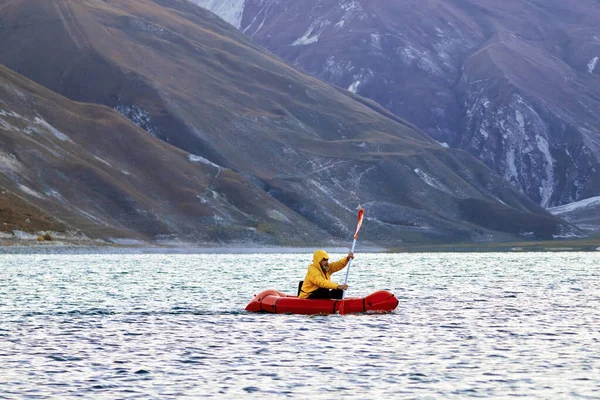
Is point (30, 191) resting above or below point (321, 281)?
below

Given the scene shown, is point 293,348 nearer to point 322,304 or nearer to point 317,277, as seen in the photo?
point 317,277

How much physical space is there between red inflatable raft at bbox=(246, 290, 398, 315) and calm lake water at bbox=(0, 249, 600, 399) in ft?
1.66

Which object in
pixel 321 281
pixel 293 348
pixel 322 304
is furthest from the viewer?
pixel 322 304

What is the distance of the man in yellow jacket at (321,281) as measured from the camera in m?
45.9

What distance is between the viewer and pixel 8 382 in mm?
29391

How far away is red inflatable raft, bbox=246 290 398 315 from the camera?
46500 mm

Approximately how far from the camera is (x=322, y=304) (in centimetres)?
4650

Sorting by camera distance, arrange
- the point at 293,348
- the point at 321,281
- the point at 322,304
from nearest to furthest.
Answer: the point at 293,348 → the point at 321,281 → the point at 322,304

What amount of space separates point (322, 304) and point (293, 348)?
31.9 feet

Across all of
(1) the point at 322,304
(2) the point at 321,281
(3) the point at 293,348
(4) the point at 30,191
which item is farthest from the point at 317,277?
(4) the point at 30,191

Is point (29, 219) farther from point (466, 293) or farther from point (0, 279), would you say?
point (466, 293)

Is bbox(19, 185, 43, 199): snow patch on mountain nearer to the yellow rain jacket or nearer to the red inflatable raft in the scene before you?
the red inflatable raft

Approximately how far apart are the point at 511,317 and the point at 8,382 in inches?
1030

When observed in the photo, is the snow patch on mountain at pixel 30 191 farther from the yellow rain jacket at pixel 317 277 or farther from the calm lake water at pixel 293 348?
the yellow rain jacket at pixel 317 277
